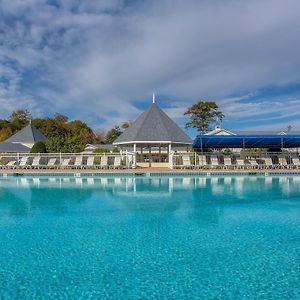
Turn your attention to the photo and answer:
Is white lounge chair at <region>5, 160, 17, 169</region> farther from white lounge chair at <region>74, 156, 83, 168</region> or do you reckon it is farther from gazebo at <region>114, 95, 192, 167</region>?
gazebo at <region>114, 95, 192, 167</region>

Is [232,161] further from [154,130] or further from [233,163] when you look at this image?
[154,130]

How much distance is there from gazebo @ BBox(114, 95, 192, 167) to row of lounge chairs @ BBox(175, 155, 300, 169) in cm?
268

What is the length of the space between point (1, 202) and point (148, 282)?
8.22 meters

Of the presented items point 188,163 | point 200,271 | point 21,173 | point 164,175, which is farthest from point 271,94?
point 200,271

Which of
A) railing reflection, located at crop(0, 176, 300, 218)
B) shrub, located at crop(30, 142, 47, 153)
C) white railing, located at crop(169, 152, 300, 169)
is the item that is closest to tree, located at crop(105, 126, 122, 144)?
shrub, located at crop(30, 142, 47, 153)

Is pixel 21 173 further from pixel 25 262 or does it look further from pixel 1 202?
pixel 25 262

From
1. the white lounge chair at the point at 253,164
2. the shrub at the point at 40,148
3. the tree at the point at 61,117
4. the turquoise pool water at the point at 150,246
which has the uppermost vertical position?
the tree at the point at 61,117

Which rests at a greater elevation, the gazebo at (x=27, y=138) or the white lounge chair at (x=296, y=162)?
the gazebo at (x=27, y=138)

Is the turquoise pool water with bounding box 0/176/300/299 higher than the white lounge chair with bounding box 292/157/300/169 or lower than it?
lower

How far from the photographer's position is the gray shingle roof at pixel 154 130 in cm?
2342

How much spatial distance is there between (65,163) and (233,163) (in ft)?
37.2

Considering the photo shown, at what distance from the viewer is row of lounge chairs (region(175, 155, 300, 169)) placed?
20688 millimetres

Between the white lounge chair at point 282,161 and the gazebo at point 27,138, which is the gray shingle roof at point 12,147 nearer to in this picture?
the gazebo at point 27,138

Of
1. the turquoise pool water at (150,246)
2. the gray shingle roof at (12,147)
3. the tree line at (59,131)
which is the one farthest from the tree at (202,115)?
the turquoise pool water at (150,246)
